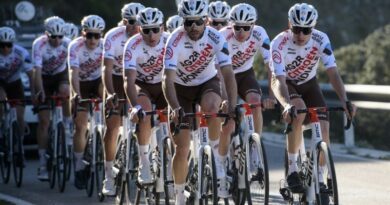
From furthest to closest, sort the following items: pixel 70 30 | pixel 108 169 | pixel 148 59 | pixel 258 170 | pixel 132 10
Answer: pixel 70 30 < pixel 132 10 < pixel 108 169 < pixel 148 59 < pixel 258 170

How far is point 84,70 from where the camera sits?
1634 centimetres

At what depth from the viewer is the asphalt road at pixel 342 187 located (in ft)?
47.2

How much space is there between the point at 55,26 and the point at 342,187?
14.8 ft

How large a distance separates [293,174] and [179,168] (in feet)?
3.49

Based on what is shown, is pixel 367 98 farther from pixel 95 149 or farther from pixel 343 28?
pixel 343 28

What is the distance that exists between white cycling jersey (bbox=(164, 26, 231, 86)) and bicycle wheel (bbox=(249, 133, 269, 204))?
2.60ft

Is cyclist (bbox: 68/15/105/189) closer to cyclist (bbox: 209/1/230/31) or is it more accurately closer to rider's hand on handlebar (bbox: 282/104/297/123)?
cyclist (bbox: 209/1/230/31)

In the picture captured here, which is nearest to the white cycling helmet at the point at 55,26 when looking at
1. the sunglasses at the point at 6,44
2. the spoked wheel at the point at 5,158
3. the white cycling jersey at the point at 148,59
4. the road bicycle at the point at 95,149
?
the sunglasses at the point at 6,44

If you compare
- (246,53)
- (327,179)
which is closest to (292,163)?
(327,179)

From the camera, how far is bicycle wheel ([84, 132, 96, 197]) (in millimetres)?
15586

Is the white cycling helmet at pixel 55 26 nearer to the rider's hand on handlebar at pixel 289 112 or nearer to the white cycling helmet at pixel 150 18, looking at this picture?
the white cycling helmet at pixel 150 18

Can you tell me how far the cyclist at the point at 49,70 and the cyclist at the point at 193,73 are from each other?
4602mm

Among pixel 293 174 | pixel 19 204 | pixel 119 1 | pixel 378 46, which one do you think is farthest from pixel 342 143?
pixel 119 1

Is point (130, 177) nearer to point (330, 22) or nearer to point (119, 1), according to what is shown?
point (119, 1)
